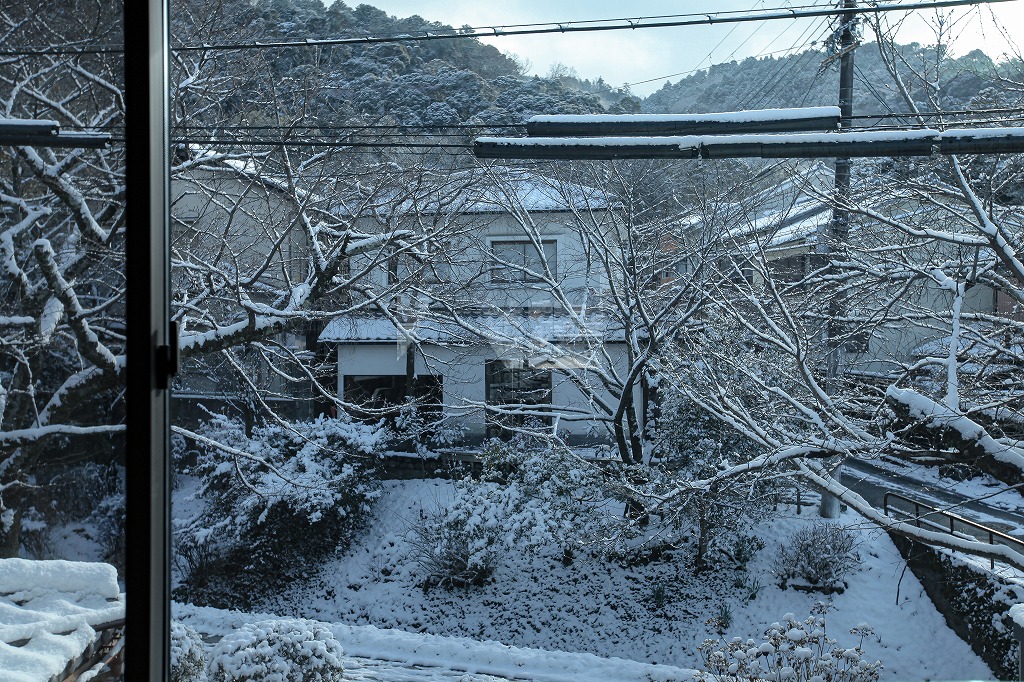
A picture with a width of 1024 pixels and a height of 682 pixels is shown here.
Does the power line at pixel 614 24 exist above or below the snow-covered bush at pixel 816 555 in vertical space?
above

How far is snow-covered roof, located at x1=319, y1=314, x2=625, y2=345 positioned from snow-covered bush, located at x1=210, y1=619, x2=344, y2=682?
146 cm

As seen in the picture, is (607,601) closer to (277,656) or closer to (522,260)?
(277,656)

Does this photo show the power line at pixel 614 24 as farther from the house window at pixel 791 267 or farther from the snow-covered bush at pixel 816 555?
the snow-covered bush at pixel 816 555

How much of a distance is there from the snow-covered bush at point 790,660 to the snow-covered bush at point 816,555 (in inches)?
14.9

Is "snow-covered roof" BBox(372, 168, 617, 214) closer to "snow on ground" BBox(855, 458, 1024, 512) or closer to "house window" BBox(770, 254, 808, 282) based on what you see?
"house window" BBox(770, 254, 808, 282)

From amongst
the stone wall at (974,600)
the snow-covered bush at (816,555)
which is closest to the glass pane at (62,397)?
the snow-covered bush at (816,555)

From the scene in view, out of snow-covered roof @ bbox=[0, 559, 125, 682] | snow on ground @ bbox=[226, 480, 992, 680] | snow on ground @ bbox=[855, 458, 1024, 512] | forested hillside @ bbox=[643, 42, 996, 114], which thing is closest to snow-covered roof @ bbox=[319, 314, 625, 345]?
snow on ground @ bbox=[226, 480, 992, 680]

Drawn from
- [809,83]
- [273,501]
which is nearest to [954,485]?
[809,83]

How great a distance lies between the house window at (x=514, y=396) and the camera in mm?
3680

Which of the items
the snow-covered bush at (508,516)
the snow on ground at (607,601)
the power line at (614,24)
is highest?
the power line at (614,24)

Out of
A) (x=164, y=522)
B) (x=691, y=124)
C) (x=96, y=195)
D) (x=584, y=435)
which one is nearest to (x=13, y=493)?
(x=164, y=522)

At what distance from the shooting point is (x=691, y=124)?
220 cm

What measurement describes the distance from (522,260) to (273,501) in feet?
5.77

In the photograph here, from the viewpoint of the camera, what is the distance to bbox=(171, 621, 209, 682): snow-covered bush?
94.8 inches
